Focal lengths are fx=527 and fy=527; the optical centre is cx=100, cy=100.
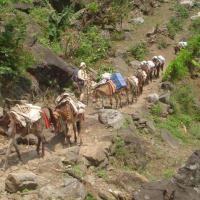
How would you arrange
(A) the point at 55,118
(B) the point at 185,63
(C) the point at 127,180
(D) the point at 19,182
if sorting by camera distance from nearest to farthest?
1. (D) the point at 19,182
2. (C) the point at 127,180
3. (A) the point at 55,118
4. (B) the point at 185,63

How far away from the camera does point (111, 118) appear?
58.5 feet

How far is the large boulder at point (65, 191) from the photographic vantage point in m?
11.5

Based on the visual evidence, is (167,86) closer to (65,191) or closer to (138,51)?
(138,51)

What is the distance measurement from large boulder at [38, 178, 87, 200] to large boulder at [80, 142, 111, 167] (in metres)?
2.02

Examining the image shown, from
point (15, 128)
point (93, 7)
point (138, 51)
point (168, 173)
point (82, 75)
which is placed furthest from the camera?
point (93, 7)

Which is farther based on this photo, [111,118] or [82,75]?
[82,75]

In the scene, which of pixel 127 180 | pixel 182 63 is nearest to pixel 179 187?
pixel 127 180

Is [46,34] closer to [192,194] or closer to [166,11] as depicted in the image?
[192,194]

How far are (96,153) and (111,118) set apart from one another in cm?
352

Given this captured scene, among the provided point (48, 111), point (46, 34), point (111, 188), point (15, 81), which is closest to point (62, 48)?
point (46, 34)

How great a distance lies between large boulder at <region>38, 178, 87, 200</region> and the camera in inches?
454

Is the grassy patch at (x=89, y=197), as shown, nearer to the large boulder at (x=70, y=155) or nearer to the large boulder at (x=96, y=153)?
the large boulder at (x=70, y=155)

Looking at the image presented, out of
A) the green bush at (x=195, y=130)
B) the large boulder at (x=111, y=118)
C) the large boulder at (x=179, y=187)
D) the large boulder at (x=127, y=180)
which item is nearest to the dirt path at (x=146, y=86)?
the large boulder at (x=111, y=118)

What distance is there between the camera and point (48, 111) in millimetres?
15203
